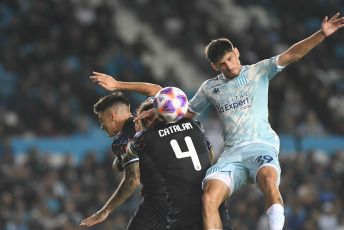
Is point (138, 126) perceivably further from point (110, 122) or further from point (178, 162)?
point (178, 162)

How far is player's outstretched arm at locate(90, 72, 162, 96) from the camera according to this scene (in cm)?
728

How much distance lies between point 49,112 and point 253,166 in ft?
27.1

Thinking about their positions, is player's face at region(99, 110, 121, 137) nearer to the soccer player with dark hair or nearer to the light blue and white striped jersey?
the soccer player with dark hair

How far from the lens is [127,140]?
6.98 m

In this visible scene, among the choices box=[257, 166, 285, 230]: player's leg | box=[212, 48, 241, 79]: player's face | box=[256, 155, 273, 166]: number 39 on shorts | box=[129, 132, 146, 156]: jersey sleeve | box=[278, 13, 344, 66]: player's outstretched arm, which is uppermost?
box=[212, 48, 241, 79]: player's face

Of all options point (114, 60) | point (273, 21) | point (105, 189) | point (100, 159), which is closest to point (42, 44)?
point (114, 60)

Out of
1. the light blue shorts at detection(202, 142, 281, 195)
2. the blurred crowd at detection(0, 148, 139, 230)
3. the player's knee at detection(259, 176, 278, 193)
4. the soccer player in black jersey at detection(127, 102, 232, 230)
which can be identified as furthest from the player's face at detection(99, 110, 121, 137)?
the blurred crowd at detection(0, 148, 139, 230)

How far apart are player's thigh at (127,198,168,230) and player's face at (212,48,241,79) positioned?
5.22 ft

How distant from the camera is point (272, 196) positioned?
20.2 feet

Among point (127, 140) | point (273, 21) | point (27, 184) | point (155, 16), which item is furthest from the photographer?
point (273, 21)

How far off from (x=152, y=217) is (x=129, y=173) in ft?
2.05

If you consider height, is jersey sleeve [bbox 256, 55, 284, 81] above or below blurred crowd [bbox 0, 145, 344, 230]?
above

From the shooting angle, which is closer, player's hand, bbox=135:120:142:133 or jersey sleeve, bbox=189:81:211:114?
player's hand, bbox=135:120:142:133

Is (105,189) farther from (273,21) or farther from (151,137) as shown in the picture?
(273,21)
